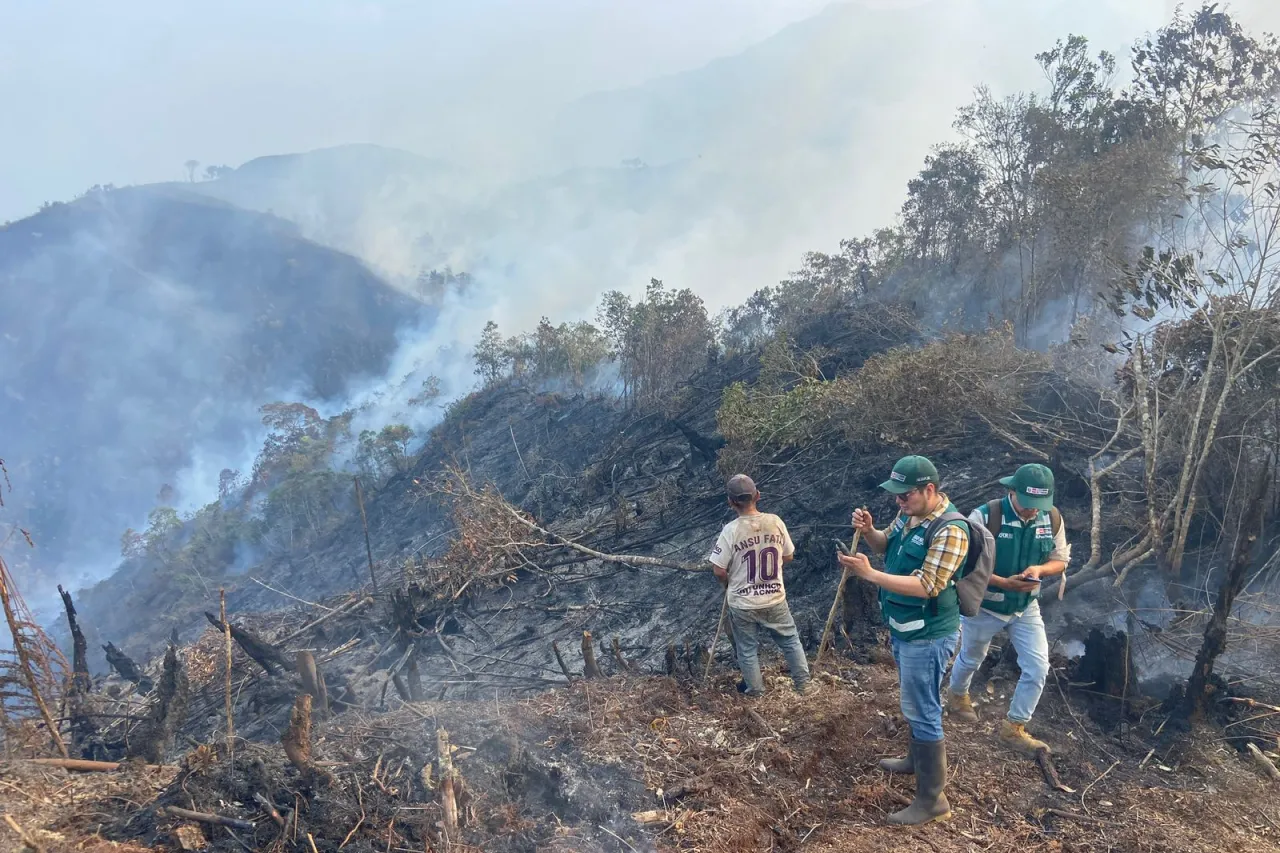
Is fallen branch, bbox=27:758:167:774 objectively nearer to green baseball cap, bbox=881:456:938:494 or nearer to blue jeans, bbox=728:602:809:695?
blue jeans, bbox=728:602:809:695

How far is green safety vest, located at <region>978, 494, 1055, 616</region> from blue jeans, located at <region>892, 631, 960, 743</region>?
2.30ft

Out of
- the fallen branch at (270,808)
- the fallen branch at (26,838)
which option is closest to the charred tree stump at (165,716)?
the fallen branch at (26,838)

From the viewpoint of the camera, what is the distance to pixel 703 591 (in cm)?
865

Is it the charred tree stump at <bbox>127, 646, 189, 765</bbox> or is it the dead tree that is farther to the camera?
the charred tree stump at <bbox>127, 646, 189, 765</bbox>

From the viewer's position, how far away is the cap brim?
3852 mm

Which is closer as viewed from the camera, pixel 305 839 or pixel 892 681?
pixel 305 839

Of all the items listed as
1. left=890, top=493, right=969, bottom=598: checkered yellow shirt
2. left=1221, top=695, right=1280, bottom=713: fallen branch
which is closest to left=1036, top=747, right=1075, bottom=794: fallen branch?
left=1221, top=695, right=1280, bottom=713: fallen branch

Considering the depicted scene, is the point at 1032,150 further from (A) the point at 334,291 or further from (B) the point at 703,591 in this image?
(A) the point at 334,291

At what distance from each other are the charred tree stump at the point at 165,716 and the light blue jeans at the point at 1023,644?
5.70 metres

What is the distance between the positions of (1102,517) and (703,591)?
4541 mm

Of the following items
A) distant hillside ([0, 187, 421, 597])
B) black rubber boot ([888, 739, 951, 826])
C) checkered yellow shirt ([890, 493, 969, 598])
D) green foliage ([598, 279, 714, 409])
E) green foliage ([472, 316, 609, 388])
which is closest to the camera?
checkered yellow shirt ([890, 493, 969, 598])

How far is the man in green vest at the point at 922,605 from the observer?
328 cm

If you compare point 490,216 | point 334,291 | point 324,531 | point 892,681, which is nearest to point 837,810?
point 892,681

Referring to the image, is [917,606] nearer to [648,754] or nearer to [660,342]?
[648,754]
